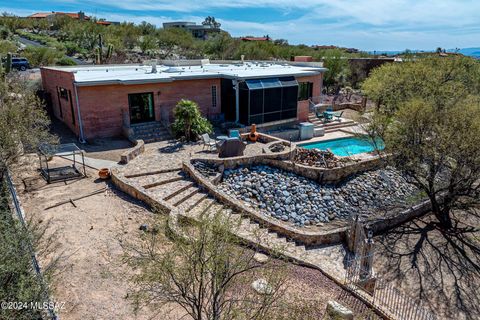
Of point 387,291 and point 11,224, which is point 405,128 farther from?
point 11,224

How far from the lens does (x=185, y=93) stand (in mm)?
23078

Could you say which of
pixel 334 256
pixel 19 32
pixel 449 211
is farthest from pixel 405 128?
pixel 19 32

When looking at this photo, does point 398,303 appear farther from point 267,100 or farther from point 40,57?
point 40,57

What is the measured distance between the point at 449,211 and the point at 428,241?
10.2ft

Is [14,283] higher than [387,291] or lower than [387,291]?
higher

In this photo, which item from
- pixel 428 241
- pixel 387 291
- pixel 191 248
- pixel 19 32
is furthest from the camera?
pixel 19 32

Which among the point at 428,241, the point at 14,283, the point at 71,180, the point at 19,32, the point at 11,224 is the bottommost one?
the point at 428,241

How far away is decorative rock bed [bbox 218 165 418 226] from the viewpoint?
15.9m

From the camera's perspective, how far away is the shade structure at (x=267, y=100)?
2330 cm

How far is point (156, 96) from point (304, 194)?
11433 millimetres

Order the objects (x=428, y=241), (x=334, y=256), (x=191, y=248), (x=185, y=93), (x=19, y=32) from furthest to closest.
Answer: (x=19, y=32)
(x=185, y=93)
(x=428, y=241)
(x=334, y=256)
(x=191, y=248)

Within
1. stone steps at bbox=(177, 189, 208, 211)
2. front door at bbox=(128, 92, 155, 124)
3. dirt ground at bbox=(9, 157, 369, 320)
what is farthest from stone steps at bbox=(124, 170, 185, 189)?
front door at bbox=(128, 92, 155, 124)

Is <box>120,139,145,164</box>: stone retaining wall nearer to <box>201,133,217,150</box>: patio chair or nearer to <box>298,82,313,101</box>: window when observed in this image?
<box>201,133,217,150</box>: patio chair

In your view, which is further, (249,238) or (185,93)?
(185,93)
